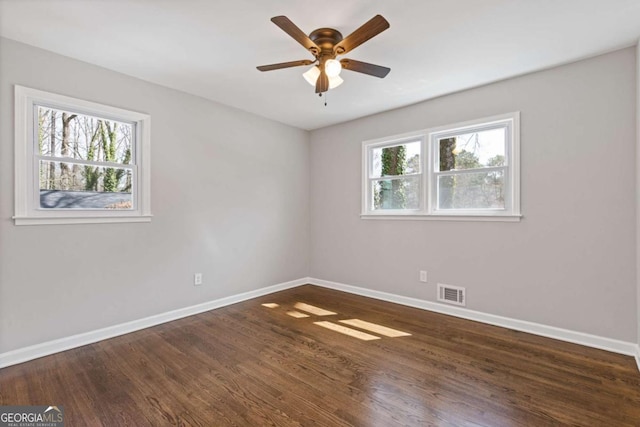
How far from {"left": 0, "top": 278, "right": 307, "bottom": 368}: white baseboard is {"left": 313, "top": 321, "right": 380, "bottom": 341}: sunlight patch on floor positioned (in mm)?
1326

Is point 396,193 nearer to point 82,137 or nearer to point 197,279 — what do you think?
point 197,279

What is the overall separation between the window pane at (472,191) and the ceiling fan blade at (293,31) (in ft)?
7.26

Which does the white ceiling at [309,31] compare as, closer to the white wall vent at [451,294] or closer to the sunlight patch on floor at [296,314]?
the white wall vent at [451,294]

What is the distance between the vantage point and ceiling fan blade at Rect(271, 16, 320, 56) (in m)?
1.73

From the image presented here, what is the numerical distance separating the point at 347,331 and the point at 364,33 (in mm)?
2590

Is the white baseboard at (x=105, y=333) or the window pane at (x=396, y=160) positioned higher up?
the window pane at (x=396, y=160)

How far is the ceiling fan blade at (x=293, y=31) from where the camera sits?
1.73 m

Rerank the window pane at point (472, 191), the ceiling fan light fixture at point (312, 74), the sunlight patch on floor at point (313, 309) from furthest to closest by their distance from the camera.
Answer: the sunlight patch on floor at point (313, 309)
the window pane at point (472, 191)
the ceiling fan light fixture at point (312, 74)

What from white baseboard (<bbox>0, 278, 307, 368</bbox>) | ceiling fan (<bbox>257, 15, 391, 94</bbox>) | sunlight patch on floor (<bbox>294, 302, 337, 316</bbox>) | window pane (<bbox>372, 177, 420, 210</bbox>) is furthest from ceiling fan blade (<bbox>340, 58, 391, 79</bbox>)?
white baseboard (<bbox>0, 278, 307, 368</bbox>)

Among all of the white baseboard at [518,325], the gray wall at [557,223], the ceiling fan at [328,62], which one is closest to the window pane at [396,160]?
the gray wall at [557,223]

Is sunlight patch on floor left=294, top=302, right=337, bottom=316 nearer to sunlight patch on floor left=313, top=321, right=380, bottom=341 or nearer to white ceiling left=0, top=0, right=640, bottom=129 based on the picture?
sunlight patch on floor left=313, top=321, right=380, bottom=341

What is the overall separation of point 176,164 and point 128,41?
4.18 ft

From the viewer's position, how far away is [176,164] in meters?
3.36

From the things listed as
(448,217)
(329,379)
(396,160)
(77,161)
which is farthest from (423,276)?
(77,161)
